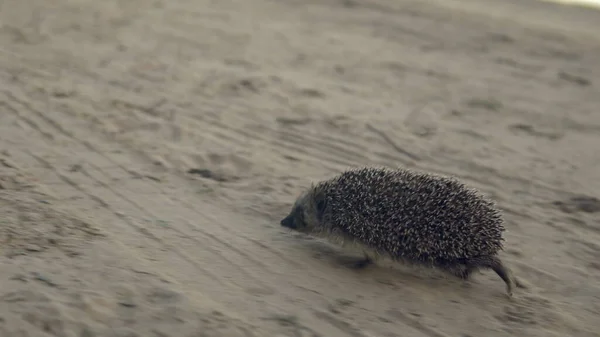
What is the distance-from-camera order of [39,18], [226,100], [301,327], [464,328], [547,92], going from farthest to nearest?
[39,18] < [547,92] < [226,100] < [464,328] < [301,327]

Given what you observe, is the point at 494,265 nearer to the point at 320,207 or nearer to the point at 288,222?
the point at 320,207

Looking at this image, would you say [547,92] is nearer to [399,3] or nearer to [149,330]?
[399,3]

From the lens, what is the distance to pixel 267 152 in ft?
29.4

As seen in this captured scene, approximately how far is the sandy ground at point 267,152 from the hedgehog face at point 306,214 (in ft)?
0.44

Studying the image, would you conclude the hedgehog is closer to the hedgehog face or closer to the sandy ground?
the hedgehog face

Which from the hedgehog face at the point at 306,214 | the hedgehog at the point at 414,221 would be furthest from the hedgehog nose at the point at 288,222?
the hedgehog at the point at 414,221

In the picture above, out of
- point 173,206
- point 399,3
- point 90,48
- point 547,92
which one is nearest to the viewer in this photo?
point 173,206

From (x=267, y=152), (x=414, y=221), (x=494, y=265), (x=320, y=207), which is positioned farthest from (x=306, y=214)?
(x=267, y=152)

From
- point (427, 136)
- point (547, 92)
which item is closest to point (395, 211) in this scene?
point (427, 136)

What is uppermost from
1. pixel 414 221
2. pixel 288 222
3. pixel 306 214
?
pixel 414 221

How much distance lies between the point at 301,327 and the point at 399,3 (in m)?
11.2

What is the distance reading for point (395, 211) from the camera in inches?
254

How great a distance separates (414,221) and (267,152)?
296 cm

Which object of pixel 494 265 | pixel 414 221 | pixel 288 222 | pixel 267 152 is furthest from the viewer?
pixel 267 152
